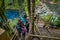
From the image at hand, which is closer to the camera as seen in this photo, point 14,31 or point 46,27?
point 14,31

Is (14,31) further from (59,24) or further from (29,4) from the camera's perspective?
(59,24)

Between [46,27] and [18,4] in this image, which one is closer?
[46,27]

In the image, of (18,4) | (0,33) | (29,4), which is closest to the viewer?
(0,33)

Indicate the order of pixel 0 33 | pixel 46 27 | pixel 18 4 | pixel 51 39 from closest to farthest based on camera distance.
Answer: pixel 0 33 < pixel 51 39 < pixel 46 27 < pixel 18 4

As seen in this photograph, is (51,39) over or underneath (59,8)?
over

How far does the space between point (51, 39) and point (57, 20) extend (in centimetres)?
A: 445

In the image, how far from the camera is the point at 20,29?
554 cm

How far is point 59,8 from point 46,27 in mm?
4849

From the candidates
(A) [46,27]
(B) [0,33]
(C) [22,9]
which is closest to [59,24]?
(A) [46,27]

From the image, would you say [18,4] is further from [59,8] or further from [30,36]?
[59,8]

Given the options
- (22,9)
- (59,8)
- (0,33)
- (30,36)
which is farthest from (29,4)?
(59,8)

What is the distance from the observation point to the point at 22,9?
772 centimetres

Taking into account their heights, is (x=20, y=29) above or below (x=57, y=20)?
above

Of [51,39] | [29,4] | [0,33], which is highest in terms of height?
[0,33]
